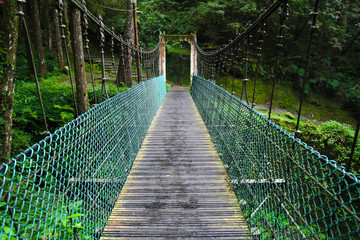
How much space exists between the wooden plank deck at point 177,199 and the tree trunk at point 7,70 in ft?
8.14

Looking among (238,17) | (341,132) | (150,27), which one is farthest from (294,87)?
(150,27)

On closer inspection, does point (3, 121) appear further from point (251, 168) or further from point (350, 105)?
point (350, 105)

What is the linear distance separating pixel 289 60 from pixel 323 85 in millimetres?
2833

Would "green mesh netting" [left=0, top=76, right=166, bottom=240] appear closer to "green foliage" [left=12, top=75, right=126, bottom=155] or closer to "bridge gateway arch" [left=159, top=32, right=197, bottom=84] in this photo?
"green foliage" [left=12, top=75, right=126, bottom=155]

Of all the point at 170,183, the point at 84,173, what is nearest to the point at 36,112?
the point at 170,183

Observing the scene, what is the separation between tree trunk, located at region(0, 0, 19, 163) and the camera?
388 centimetres

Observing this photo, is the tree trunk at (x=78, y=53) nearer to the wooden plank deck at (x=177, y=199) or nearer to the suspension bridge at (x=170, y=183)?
the suspension bridge at (x=170, y=183)

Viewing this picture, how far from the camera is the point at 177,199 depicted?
92.7 inches

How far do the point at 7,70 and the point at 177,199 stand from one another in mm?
3895

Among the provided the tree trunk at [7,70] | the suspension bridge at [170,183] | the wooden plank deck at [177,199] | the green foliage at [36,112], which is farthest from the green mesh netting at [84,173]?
the green foliage at [36,112]

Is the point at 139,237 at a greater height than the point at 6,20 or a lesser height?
lesser

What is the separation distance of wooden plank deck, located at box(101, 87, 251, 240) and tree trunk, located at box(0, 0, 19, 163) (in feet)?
8.14

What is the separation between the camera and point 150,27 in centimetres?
1720

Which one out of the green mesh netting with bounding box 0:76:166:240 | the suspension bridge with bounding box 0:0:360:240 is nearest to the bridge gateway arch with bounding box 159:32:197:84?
the suspension bridge with bounding box 0:0:360:240
